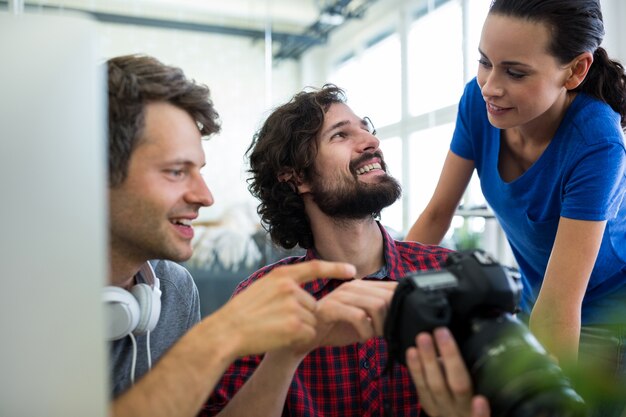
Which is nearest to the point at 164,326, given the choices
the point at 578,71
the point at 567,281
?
the point at 567,281

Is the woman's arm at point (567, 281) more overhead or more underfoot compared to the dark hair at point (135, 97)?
more underfoot

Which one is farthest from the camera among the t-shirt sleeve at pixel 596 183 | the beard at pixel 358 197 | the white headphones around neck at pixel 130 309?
the beard at pixel 358 197

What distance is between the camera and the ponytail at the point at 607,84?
117 centimetres

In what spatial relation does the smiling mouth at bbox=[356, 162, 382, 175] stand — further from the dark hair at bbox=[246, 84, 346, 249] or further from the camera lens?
the camera lens

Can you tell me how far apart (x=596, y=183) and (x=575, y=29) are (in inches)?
11.6

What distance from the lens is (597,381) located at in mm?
338

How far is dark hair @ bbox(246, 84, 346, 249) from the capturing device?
144 centimetres

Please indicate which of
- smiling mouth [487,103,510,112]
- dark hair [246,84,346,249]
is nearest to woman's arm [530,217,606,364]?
smiling mouth [487,103,510,112]

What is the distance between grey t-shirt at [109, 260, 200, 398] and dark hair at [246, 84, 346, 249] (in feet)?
1.16

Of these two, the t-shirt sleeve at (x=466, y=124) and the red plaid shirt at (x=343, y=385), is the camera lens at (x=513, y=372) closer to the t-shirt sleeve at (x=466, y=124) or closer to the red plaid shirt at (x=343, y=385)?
the red plaid shirt at (x=343, y=385)

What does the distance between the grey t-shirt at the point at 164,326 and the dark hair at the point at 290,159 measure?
1.16 ft

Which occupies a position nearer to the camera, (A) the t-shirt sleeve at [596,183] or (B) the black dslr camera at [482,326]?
(B) the black dslr camera at [482,326]

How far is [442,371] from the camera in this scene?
71 centimetres

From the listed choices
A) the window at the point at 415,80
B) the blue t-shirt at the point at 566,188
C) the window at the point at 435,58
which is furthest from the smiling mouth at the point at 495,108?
the window at the point at 435,58
